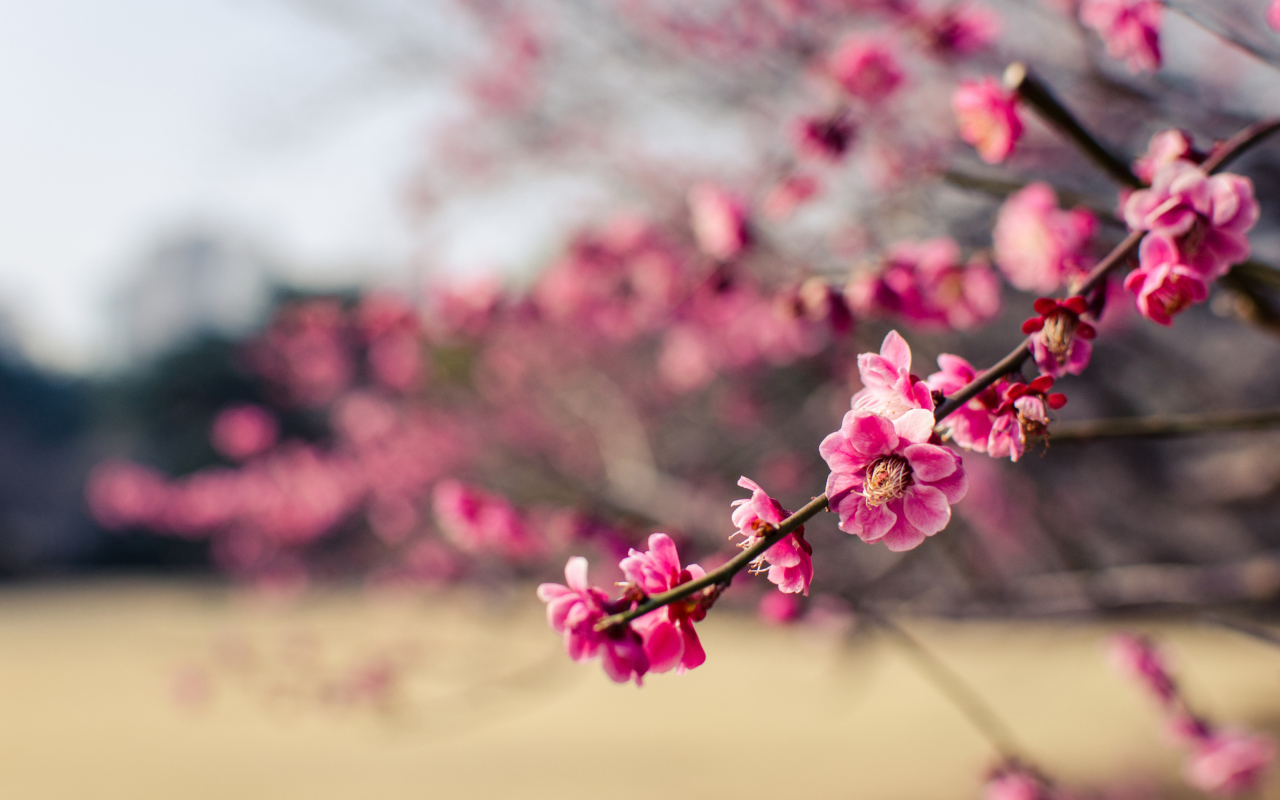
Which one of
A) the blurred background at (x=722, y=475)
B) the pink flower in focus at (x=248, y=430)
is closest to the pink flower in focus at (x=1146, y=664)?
the blurred background at (x=722, y=475)

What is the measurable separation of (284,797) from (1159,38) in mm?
5823

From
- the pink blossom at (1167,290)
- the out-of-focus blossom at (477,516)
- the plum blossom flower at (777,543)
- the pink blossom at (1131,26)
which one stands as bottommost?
the plum blossom flower at (777,543)

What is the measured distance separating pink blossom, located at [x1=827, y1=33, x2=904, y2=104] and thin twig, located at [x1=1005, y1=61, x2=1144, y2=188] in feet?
3.54

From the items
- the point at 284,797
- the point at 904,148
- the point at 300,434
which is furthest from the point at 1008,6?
the point at 300,434

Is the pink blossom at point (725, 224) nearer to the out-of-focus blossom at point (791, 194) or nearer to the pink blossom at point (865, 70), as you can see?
the out-of-focus blossom at point (791, 194)

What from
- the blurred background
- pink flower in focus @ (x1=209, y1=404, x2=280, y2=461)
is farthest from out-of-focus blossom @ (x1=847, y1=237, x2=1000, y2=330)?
pink flower in focus @ (x1=209, y1=404, x2=280, y2=461)

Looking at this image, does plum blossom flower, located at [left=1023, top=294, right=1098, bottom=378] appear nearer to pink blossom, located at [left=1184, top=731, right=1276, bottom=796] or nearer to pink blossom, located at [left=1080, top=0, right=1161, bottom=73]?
pink blossom, located at [left=1080, top=0, right=1161, bottom=73]

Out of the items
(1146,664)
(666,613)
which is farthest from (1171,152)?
(1146,664)

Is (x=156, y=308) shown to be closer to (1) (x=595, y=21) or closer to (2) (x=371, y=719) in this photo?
(2) (x=371, y=719)

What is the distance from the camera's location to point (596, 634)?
33.9 inches

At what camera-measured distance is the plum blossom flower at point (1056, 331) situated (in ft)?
2.67

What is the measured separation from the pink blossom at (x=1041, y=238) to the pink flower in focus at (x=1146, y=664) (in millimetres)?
1097

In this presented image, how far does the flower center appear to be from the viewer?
745 millimetres

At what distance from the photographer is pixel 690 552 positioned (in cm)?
242
